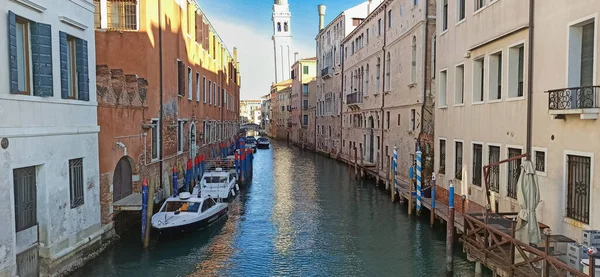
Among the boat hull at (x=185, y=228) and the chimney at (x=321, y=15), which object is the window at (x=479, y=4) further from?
the chimney at (x=321, y=15)

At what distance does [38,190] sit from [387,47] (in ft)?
63.5

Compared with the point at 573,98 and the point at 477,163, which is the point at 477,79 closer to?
the point at 477,163

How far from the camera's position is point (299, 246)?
13.5 metres

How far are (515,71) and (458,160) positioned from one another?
13.0 feet

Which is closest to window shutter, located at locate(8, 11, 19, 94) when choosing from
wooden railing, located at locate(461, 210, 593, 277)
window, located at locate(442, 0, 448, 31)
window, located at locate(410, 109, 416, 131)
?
wooden railing, located at locate(461, 210, 593, 277)

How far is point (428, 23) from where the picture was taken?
18781mm

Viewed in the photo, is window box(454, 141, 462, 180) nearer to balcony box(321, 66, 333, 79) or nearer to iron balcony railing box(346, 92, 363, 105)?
iron balcony railing box(346, 92, 363, 105)

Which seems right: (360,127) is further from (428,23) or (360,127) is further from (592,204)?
(592,204)

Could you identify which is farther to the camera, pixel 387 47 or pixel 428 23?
pixel 387 47

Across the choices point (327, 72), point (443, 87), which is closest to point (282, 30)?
point (327, 72)

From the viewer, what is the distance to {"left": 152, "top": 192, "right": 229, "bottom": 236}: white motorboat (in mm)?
13242

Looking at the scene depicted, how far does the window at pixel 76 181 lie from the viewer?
1015 cm

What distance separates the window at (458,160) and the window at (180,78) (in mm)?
11335

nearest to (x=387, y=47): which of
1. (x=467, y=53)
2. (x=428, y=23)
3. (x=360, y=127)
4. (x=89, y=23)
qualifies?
(x=428, y=23)
